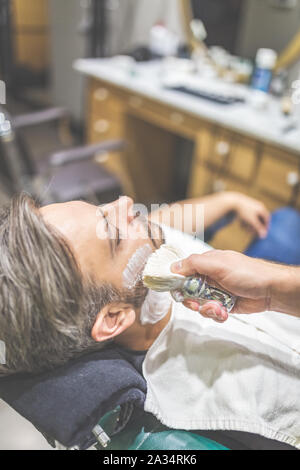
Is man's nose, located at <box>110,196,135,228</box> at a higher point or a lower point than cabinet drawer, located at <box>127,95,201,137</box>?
higher

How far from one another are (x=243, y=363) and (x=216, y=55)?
2194mm

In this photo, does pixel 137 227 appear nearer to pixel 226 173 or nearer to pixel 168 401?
pixel 168 401

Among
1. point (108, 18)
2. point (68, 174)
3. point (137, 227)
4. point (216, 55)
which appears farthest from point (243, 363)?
point (108, 18)

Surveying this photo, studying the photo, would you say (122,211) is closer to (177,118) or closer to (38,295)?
(38,295)

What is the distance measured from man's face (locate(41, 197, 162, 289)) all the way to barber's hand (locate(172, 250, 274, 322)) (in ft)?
0.31

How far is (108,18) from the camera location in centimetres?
301

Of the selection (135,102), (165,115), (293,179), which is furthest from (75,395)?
(135,102)

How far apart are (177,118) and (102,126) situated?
705 mm

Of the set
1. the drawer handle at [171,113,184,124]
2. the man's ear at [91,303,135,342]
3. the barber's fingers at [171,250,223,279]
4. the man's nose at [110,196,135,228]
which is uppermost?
the man's nose at [110,196,135,228]

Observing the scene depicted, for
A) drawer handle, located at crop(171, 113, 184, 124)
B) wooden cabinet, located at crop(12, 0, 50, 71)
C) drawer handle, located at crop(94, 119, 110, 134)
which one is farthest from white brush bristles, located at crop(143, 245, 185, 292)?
wooden cabinet, located at crop(12, 0, 50, 71)

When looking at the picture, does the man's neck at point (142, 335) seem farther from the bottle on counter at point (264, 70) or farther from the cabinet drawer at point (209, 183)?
the bottle on counter at point (264, 70)

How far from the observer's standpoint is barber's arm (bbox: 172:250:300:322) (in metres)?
0.58

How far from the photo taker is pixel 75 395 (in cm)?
60

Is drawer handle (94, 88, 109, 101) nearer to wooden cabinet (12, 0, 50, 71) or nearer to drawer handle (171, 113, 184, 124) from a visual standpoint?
drawer handle (171, 113, 184, 124)
